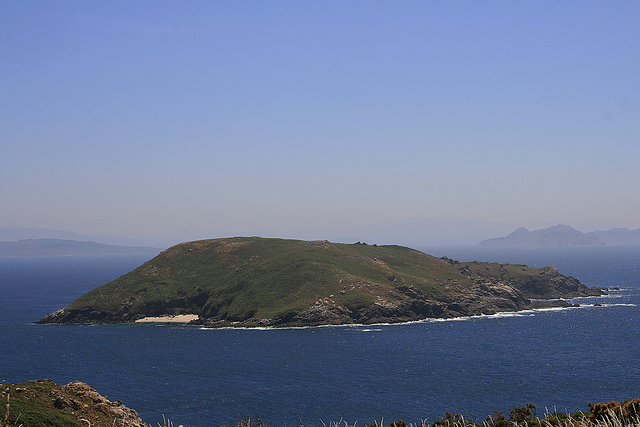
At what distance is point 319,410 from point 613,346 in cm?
8506

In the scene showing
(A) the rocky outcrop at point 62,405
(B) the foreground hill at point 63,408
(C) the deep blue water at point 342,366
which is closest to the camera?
(B) the foreground hill at point 63,408

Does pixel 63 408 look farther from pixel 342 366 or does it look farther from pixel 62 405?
pixel 342 366

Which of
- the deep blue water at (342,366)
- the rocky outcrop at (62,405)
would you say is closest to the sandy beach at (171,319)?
the deep blue water at (342,366)

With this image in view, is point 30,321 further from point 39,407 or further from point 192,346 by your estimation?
point 39,407

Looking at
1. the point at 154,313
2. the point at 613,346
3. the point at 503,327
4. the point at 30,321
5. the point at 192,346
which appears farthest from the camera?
the point at 154,313

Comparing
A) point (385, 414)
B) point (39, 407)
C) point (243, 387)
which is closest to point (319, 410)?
point (385, 414)

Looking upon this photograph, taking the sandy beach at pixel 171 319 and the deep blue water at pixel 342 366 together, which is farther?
the sandy beach at pixel 171 319

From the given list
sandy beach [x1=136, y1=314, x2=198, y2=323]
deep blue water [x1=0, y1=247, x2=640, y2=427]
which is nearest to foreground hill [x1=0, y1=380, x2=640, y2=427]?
deep blue water [x1=0, y1=247, x2=640, y2=427]

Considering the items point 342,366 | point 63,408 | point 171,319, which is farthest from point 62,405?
point 171,319

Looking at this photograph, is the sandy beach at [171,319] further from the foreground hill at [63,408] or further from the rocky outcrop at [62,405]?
the foreground hill at [63,408]

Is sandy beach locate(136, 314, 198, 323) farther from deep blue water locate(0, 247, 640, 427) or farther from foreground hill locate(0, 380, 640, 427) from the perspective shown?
foreground hill locate(0, 380, 640, 427)

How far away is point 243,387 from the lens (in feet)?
322

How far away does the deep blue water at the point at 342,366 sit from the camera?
8562 centimetres

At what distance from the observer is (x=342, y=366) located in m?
113
